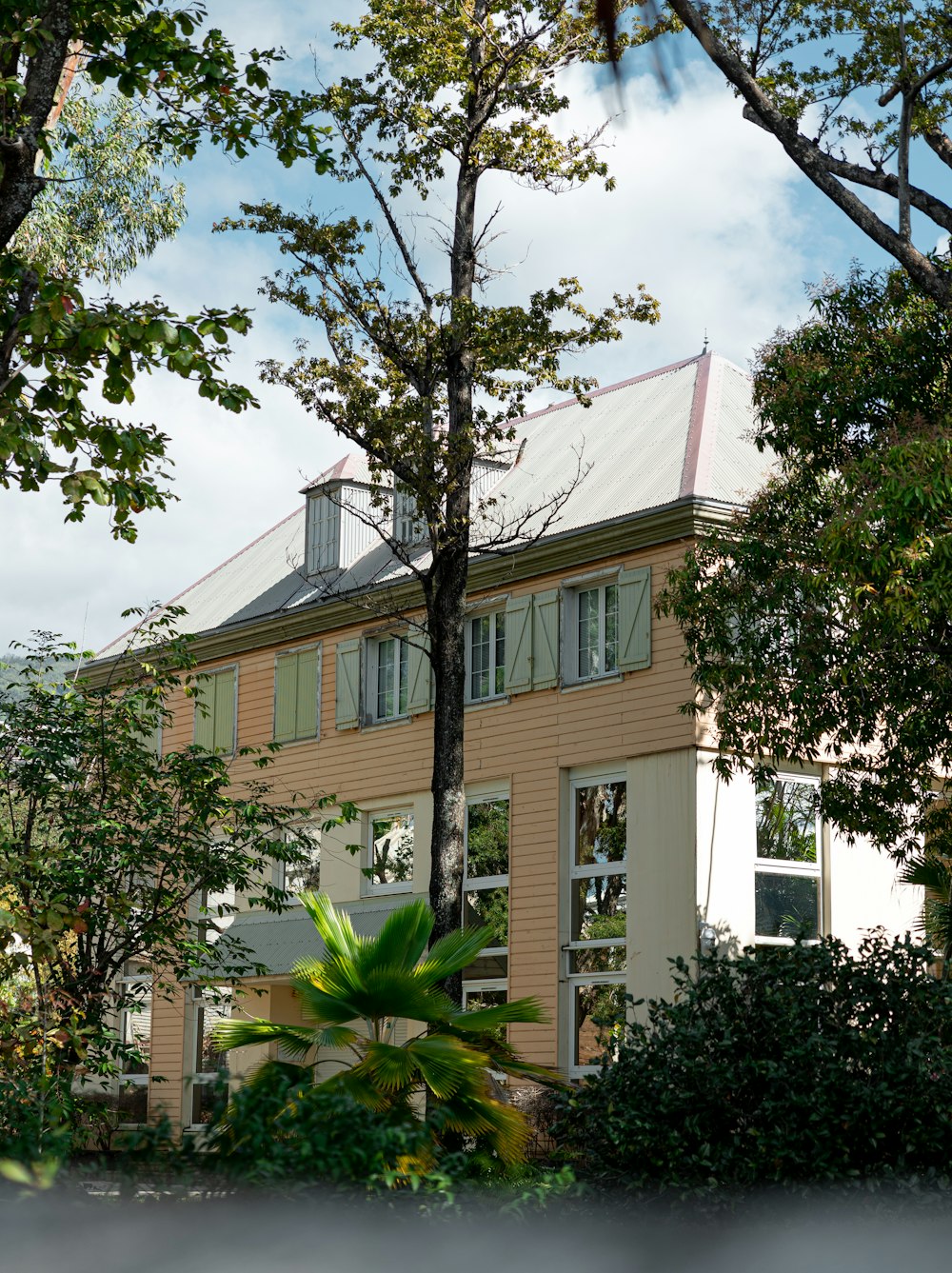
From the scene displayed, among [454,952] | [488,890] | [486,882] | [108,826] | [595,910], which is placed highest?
[108,826]

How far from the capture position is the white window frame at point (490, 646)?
22.8 metres

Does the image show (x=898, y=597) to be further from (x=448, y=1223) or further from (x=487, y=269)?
(x=448, y=1223)

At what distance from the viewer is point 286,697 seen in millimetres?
26609

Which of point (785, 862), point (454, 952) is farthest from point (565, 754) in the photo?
point (454, 952)

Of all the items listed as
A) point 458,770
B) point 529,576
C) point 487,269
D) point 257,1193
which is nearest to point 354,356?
point 487,269

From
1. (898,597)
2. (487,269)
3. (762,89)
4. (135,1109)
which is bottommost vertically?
(135,1109)

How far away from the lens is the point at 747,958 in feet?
34.1

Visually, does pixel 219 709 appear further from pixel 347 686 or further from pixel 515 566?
pixel 515 566

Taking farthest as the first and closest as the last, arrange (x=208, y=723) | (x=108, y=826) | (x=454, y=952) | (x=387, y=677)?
(x=208, y=723) < (x=387, y=677) < (x=108, y=826) < (x=454, y=952)

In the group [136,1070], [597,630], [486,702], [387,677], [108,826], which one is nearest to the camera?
[108,826]

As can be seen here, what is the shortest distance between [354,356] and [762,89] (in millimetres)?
4913

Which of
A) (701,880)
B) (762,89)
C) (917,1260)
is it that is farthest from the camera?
(701,880)

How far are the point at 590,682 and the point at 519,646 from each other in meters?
1.57

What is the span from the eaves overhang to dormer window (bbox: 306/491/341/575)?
1254 millimetres
